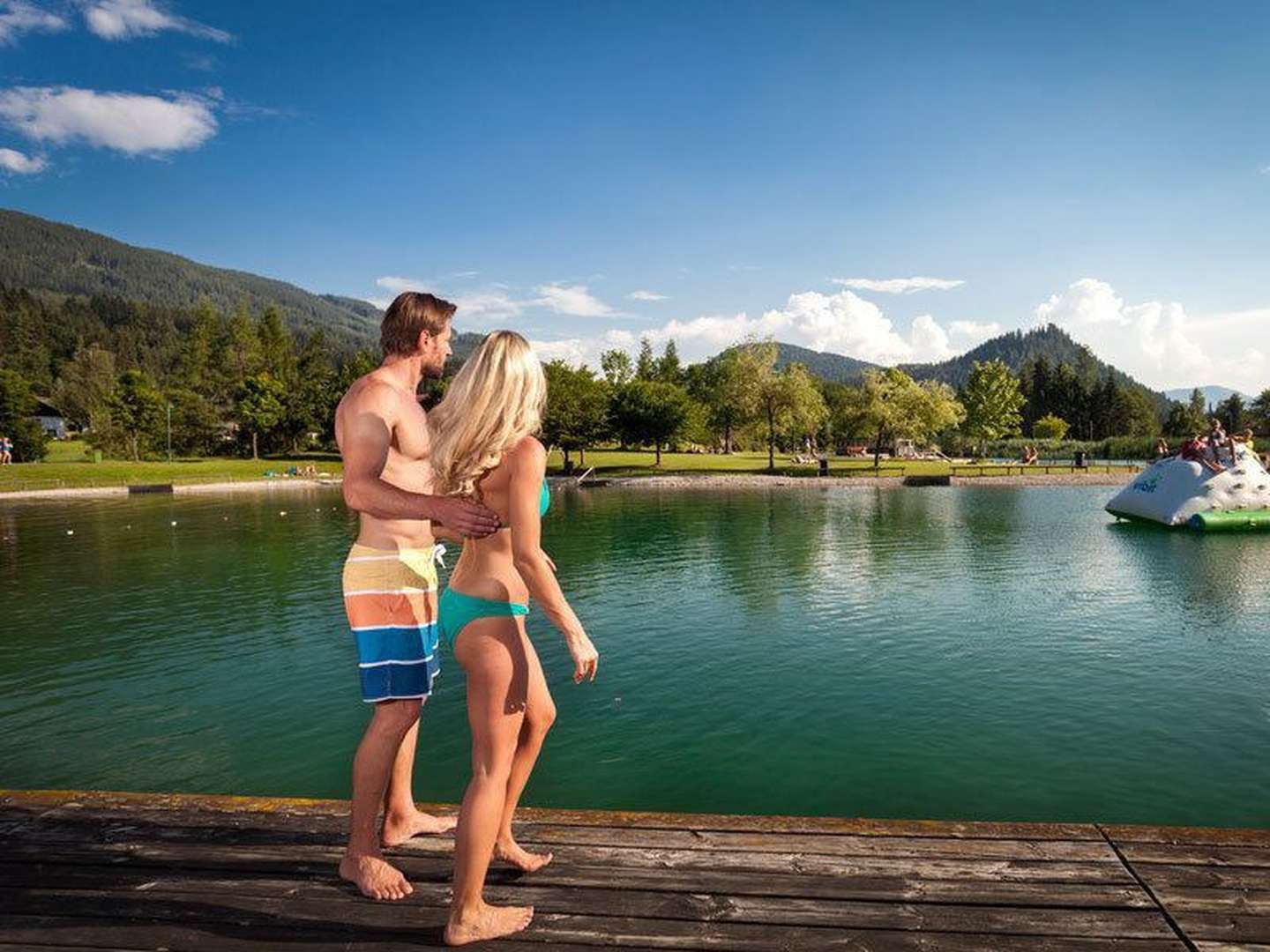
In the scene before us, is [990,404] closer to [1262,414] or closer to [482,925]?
[1262,414]

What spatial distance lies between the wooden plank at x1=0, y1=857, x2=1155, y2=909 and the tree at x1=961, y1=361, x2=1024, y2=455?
98.9 metres

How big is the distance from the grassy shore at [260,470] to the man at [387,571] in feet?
208

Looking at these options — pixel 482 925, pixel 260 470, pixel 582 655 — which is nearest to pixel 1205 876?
pixel 582 655

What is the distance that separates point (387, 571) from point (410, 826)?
162 cm

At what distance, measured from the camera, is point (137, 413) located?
314 feet

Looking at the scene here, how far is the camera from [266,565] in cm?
2434

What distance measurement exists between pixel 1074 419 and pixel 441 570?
155m

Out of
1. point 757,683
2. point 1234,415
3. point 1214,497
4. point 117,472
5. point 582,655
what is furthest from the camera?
point 1234,415

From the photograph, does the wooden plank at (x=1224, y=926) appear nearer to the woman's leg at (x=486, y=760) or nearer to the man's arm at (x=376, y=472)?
the woman's leg at (x=486, y=760)

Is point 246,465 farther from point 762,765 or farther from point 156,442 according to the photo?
point 762,765

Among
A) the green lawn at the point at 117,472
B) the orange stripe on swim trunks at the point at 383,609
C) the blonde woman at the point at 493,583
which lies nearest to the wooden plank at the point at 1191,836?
the blonde woman at the point at 493,583

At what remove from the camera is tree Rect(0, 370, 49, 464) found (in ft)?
273

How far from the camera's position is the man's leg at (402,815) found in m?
4.53

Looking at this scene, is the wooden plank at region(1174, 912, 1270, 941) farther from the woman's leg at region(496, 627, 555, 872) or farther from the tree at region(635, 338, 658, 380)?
the tree at region(635, 338, 658, 380)
